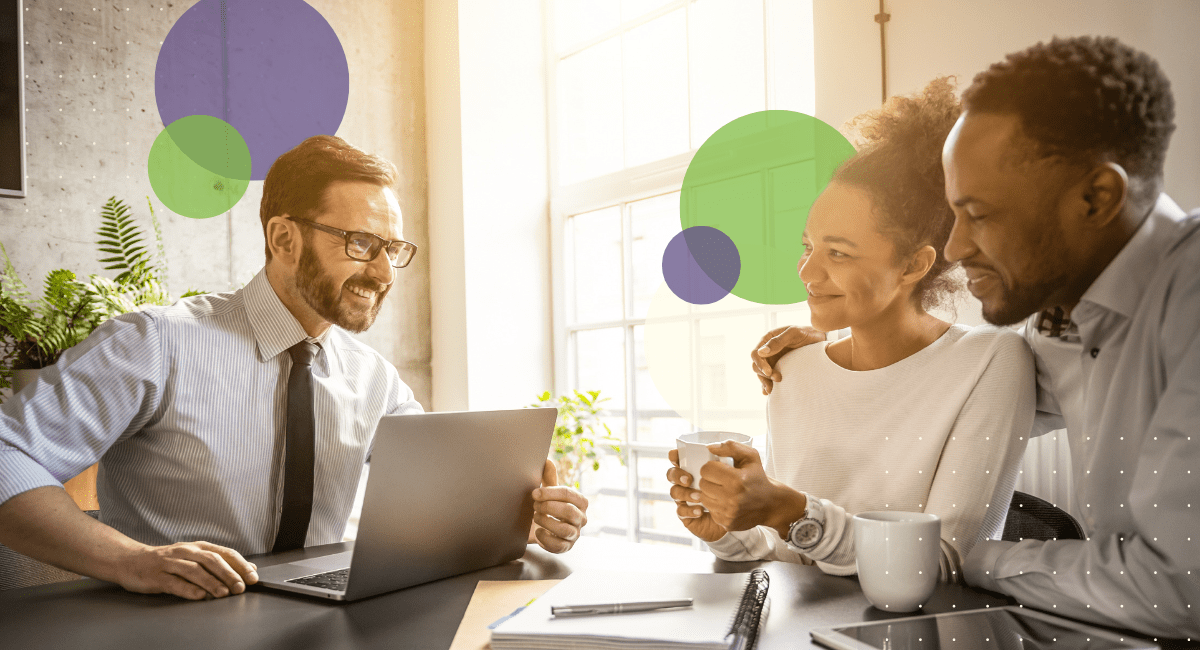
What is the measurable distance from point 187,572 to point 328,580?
7.3 inches

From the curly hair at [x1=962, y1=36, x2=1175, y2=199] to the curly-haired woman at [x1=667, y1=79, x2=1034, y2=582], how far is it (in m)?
0.25

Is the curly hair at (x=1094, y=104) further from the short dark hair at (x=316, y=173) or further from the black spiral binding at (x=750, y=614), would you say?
the short dark hair at (x=316, y=173)

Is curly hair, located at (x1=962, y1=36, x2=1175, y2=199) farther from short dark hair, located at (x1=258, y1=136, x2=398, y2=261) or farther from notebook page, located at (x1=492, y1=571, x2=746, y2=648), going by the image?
short dark hair, located at (x1=258, y1=136, x2=398, y2=261)

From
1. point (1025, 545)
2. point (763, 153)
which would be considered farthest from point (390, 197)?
point (1025, 545)

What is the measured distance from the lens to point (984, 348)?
3.94 feet

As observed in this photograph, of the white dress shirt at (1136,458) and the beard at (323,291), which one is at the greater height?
the beard at (323,291)

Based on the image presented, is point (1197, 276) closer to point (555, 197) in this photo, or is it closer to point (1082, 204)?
point (1082, 204)

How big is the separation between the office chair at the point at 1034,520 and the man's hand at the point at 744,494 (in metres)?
0.34

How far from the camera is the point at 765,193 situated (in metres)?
2.49

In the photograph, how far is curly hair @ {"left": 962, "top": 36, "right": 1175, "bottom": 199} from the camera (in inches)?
35.7

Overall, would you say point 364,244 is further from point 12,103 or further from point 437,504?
point 12,103

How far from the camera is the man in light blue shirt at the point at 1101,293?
831 millimetres

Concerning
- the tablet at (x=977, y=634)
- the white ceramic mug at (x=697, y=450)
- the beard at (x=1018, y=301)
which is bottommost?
the tablet at (x=977, y=634)

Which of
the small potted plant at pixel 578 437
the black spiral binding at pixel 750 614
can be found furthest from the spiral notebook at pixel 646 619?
the small potted plant at pixel 578 437
